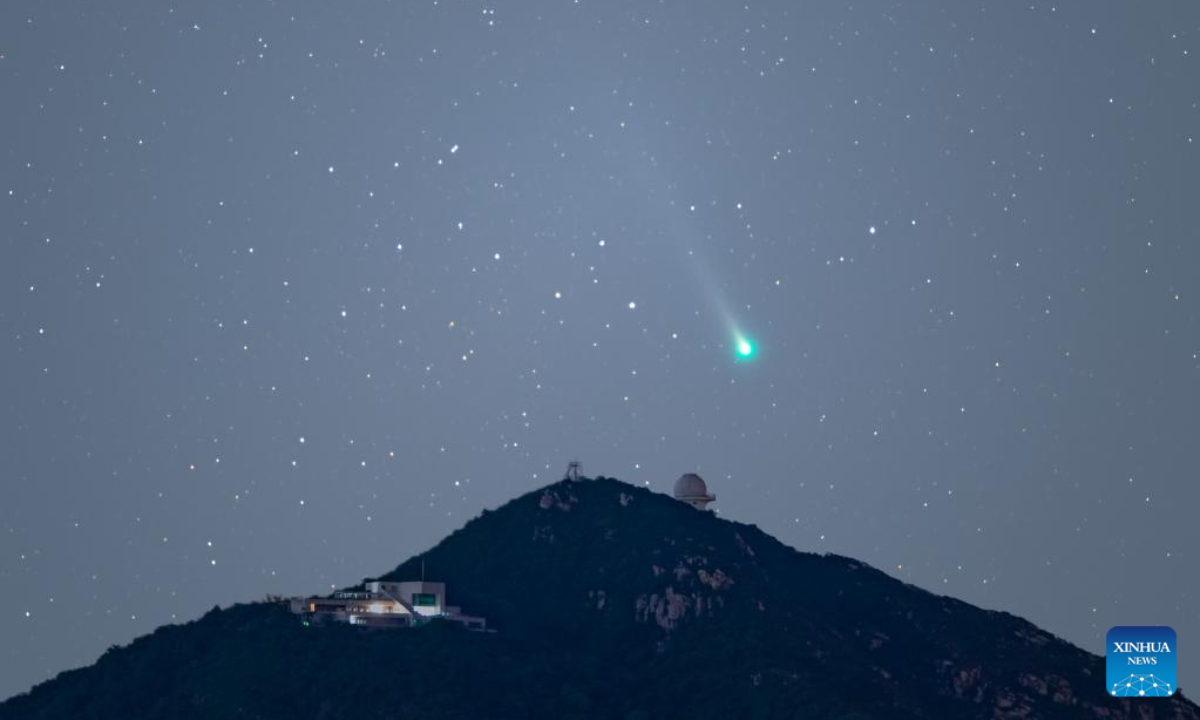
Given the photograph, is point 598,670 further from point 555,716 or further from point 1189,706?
point 1189,706

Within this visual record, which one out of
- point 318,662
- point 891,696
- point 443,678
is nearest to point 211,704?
point 318,662

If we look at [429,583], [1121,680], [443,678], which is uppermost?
[429,583]

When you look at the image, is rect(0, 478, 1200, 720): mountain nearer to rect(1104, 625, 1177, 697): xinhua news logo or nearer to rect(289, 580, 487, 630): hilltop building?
rect(289, 580, 487, 630): hilltop building

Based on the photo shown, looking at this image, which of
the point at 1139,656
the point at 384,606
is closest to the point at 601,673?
the point at 384,606

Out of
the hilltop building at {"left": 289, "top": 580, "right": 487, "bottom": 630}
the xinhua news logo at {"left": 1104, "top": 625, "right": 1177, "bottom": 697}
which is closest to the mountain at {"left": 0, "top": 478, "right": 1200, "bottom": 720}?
the hilltop building at {"left": 289, "top": 580, "right": 487, "bottom": 630}

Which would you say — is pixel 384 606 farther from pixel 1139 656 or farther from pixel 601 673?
pixel 1139 656

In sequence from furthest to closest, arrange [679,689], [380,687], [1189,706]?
1. [1189,706]
2. [679,689]
3. [380,687]

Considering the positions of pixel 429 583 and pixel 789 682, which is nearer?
pixel 789 682
